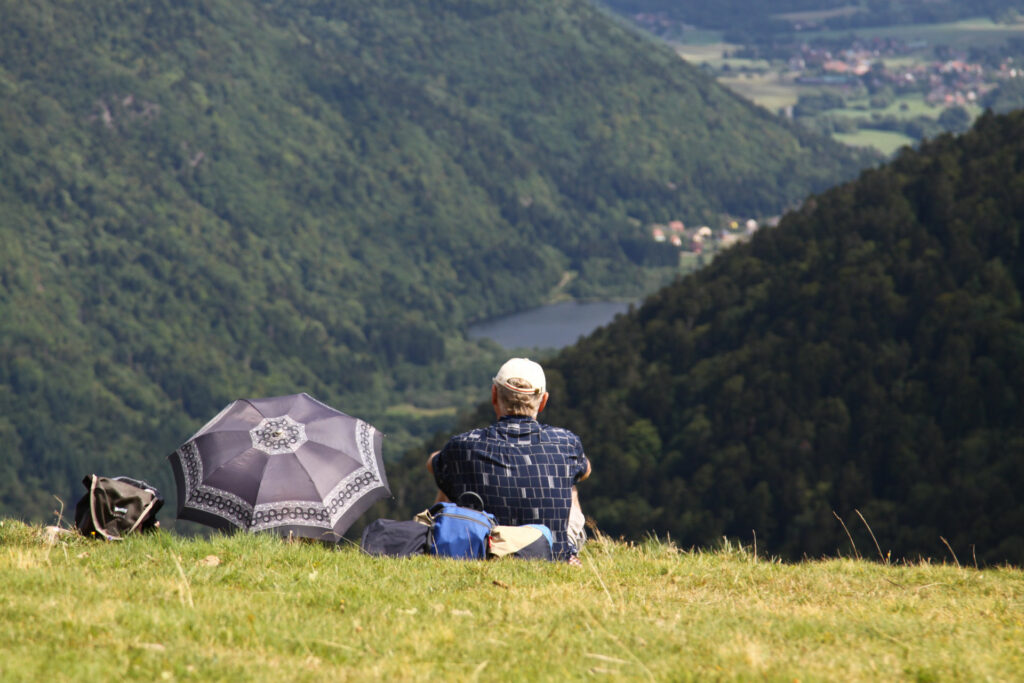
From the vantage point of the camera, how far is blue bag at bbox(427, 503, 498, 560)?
9820 mm

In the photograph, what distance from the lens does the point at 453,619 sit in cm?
777

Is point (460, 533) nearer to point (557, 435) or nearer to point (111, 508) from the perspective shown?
point (557, 435)

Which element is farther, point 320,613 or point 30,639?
point 320,613

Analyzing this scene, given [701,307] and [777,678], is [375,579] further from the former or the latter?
[701,307]

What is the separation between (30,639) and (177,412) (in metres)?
196

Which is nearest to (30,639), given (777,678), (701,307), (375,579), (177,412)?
(375,579)

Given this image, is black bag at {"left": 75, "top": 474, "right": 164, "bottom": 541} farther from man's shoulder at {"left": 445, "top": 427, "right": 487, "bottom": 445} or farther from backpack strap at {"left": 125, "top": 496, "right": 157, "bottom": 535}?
man's shoulder at {"left": 445, "top": 427, "right": 487, "bottom": 445}

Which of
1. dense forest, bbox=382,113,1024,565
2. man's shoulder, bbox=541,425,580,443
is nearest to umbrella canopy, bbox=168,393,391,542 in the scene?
man's shoulder, bbox=541,425,580,443

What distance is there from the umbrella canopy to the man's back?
1.32 m

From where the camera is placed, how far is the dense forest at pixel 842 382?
173 ft

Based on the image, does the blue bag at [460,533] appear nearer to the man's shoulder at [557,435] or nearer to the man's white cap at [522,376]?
the man's shoulder at [557,435]

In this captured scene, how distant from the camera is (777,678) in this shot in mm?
6676


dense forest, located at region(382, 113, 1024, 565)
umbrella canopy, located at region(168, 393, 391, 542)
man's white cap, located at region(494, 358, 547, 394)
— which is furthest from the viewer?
dense forest, located at region(382, 113, 1024, 565)

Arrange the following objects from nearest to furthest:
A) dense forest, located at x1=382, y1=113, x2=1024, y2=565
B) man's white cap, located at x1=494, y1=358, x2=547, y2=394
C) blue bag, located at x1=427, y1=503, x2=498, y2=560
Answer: blue bag, located at x1=427, y1=503, x2=498, y2=560 → man's white cap, located at x1=494, y1=358, x2=547, y2=394 → dense forest, located at x1=382, y1=113, x2=1024, y2=565
